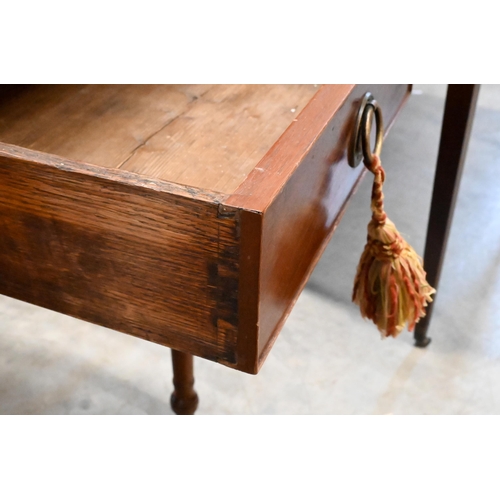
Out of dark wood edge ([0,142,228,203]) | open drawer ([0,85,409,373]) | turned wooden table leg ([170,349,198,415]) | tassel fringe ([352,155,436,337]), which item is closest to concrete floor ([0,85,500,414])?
turned wooden table leg ([170,349,198,415])

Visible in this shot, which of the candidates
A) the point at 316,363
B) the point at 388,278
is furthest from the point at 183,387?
the point at 388,278

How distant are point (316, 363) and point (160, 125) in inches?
21.6

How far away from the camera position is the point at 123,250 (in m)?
0.43

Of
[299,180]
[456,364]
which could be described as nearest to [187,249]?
[299,180]

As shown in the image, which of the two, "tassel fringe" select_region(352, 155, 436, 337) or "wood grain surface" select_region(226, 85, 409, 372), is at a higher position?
"wood grain surface" select_region(226, 85, 409, 372)

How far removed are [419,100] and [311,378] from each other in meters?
1.02

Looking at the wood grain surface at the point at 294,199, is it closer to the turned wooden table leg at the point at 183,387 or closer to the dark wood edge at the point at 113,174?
the dark wood edge at the point at 113,174

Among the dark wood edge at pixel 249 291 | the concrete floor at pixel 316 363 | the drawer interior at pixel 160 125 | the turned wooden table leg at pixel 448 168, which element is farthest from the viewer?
the concrete floor at pixel 316 363

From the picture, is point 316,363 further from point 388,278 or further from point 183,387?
point 388,278

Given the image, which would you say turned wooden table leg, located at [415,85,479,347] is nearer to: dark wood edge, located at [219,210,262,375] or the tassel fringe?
the tassel fringe

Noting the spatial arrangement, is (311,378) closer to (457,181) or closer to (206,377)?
(206,377)

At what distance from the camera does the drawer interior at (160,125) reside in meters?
0.55

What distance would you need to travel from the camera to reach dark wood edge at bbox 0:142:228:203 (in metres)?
0.38

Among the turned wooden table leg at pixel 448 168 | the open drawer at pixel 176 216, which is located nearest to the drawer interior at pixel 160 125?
the open drawer at pixel 176 216
